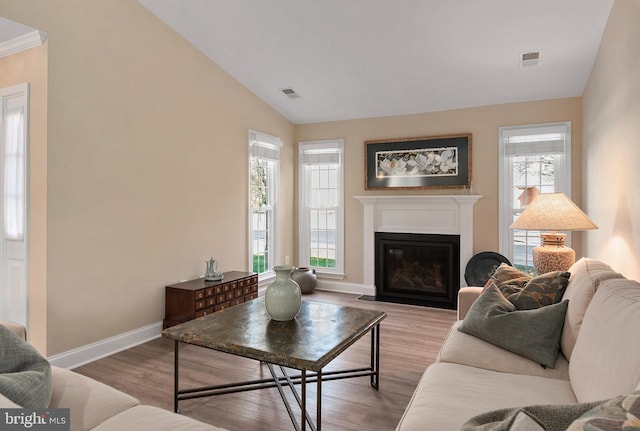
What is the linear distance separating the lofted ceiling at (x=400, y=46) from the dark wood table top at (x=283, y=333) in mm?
2526

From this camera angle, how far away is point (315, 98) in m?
5.23

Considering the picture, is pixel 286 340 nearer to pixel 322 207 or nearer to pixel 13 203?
pixel 13 203

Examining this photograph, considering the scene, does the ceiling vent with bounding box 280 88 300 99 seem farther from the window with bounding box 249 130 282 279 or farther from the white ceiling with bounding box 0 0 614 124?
the window with bounding box 249 130 282 279

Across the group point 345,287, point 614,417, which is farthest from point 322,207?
point 614,417

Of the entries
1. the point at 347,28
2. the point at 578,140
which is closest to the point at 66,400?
the point at 347,28

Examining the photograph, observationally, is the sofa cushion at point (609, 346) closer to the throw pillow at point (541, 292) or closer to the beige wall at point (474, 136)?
the throw pillow at point (541, 292)

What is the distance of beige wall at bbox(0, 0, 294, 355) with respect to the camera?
10.1ft

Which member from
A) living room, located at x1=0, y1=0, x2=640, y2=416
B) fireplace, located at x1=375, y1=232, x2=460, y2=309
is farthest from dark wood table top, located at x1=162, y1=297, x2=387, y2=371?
fireplace, located at x1=375, y1=232, x2=460, y2=309

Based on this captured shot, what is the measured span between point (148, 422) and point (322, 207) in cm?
473

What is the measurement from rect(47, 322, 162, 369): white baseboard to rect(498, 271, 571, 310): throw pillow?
312 cm

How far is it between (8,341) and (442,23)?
12.1 ft

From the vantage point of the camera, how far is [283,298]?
2.52 metres

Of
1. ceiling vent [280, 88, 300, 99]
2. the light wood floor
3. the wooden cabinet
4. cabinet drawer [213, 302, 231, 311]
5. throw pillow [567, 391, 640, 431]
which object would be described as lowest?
the light wood floor

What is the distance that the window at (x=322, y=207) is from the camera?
5.90m
